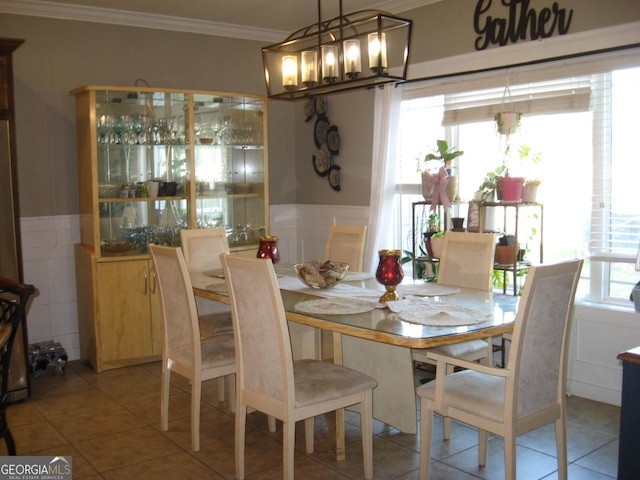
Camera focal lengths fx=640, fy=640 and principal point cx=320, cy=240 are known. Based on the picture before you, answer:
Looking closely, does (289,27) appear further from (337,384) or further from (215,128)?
(337,384)

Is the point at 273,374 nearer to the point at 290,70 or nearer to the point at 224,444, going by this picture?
the point at 224,444

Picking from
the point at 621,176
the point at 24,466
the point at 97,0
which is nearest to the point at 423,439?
the point at 24,466

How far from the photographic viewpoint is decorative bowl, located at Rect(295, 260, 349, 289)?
330cm

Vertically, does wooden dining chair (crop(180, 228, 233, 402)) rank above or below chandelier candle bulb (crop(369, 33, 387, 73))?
below

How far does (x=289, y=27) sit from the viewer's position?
5.53 metres

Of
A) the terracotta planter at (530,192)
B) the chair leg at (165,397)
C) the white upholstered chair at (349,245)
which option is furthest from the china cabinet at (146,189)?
the terracotta planter at (530,192)

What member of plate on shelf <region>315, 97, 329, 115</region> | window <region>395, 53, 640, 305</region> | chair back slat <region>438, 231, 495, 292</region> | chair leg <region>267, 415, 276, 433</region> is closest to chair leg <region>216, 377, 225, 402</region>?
chair leg <region>267, 415, 276, 433</region>

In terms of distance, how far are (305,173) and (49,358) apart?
2.68 meters

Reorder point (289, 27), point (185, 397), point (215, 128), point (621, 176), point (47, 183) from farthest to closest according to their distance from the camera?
point (289, 27)
point (215, 128)
point (47, 183)
point (185, 397)
point (621, 176)

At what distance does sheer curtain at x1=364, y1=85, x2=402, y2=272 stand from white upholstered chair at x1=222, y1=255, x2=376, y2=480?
2.08m

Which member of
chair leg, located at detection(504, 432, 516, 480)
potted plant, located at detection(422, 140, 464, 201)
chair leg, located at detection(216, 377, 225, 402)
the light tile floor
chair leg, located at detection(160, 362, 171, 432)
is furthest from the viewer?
potted plant, located at detection(422, 140, 464, 201)

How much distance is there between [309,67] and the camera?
3152 mm

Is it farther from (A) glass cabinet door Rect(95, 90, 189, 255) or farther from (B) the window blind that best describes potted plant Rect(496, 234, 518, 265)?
(A) glass cabinet door Rect(95, 90, 189, 255)

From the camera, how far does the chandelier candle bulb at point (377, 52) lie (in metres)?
2.88
